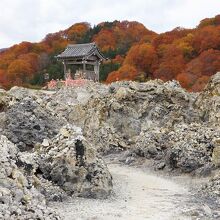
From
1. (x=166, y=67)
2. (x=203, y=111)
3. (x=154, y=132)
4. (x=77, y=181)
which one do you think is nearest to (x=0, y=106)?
(x=154, y=132)

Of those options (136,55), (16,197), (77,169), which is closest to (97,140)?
(77,169)

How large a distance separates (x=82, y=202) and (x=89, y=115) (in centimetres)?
1273

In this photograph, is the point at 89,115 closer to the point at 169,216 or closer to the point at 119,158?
the point at 119,158

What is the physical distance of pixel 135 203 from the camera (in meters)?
11.7

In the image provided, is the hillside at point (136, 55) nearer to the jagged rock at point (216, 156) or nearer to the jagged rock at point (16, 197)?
the jagged rock at point (216, 156)

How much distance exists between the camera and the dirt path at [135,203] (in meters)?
10.4

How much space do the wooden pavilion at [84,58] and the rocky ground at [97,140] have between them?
16.4 feet

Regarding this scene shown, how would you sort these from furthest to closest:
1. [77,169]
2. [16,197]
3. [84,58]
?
[84,58]
[77,169]
[16,197]

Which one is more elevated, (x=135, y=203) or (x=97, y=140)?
(x=97, y=140)

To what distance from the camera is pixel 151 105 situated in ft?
79.0

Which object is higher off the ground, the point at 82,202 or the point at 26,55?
the point at 26,55

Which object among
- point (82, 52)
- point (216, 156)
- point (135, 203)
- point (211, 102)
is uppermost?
point (82, 52)

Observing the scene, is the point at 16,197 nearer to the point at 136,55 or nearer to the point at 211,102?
the point at 211,102

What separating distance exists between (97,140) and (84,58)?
14.5m
